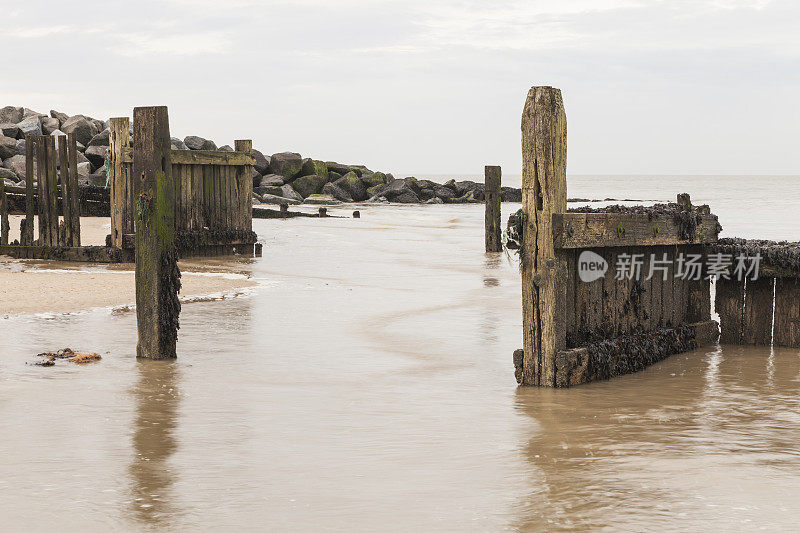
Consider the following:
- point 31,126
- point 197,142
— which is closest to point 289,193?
point 197,142

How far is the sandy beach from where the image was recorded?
1189cm

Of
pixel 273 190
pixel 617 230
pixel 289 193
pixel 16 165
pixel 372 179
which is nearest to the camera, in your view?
pixel 617 230

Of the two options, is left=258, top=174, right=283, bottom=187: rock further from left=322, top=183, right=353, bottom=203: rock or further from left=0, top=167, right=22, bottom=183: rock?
left=0, top=167, right=22, bottom=183: rock

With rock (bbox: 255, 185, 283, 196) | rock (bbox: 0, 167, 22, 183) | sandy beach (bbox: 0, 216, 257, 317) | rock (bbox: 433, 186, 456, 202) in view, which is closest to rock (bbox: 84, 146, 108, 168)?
rock (bbox: 0, 167, 22, 183)

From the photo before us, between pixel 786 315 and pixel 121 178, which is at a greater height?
pixel 121 178

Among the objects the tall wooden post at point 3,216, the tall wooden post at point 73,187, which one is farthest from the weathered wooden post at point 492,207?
the tall wooden post at point 3,216

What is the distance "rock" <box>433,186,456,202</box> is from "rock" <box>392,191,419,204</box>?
273 cm

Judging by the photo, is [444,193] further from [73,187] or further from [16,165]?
[73,187]

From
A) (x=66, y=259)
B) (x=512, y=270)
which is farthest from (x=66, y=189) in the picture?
(x=512, y=270)

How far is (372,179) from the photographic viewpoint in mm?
63375

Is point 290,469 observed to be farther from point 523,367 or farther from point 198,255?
point 198,255

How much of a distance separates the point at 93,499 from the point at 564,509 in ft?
8.02

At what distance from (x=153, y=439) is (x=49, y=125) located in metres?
36.3

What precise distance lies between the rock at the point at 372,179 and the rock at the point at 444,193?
3.84 metres
